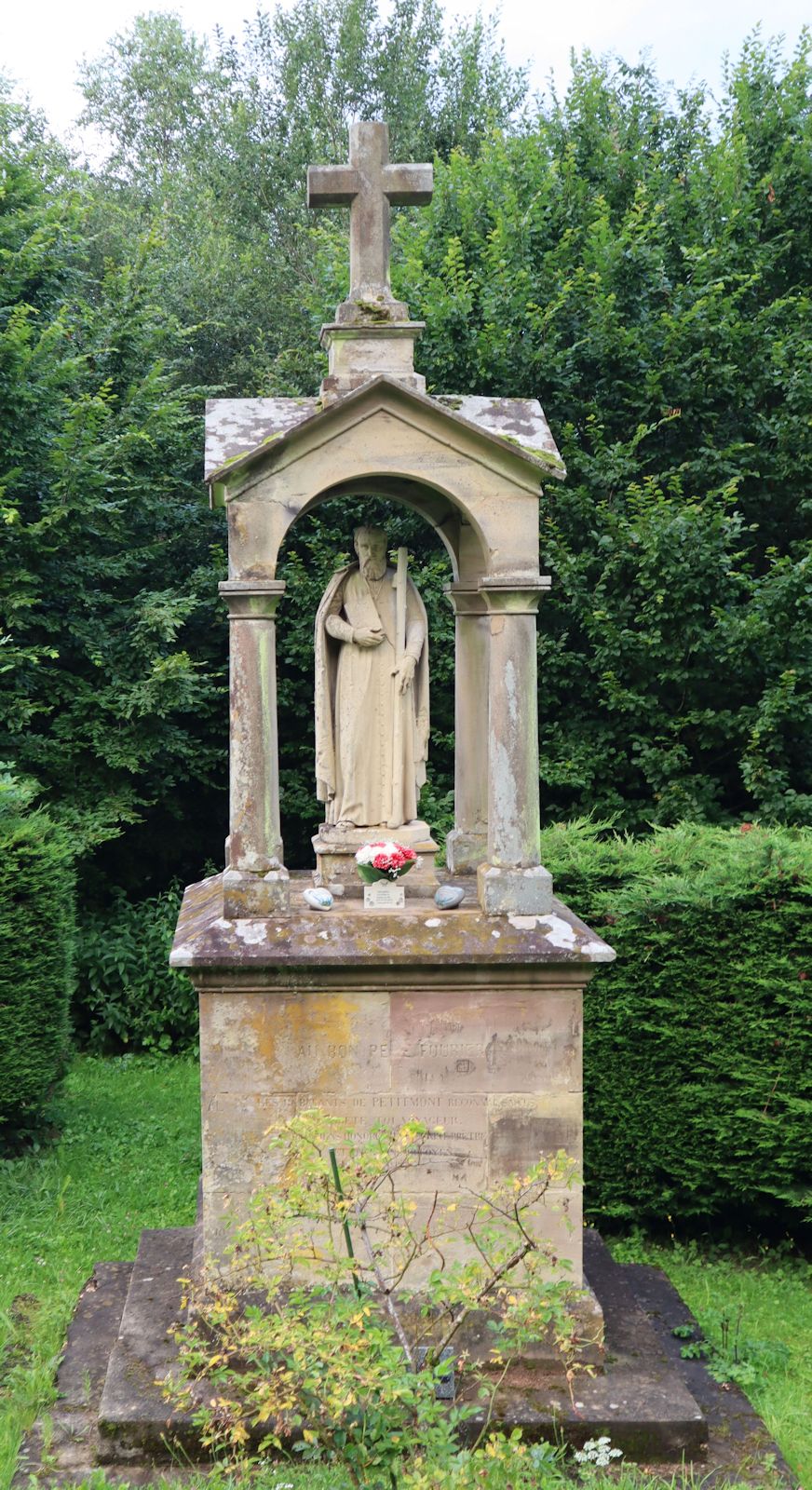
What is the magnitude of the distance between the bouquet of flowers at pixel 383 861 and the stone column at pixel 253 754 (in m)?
0.32

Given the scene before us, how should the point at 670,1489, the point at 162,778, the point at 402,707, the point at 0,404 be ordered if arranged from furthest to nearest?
1. the point at 162,778
2. the point at 0,404
3. the point at 402,707
4. the point at 670,1489

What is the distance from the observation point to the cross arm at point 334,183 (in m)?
5.45

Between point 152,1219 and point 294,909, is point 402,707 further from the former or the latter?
point 152,1219

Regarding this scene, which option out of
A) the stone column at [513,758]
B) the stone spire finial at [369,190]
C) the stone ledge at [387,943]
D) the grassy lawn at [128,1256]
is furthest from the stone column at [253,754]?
the grassy lawn at [128,1256]

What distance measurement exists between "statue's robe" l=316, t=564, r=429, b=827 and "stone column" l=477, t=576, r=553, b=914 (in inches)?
24.1

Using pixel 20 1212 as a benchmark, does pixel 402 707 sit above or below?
above

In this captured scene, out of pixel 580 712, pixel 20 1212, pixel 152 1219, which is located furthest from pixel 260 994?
pixel 580 712

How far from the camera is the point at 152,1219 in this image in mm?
7117

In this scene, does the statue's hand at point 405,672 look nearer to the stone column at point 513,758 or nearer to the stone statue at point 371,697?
the stone statue at point 371,697

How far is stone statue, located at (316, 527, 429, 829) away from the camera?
5742 mm

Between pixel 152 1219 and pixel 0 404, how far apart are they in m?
6.41

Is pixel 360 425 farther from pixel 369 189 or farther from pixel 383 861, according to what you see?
pixel 383 861

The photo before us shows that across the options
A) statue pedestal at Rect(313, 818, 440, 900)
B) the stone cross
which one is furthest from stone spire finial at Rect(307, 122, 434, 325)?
statue pedestal at Rect(313, 818, 440, 900)

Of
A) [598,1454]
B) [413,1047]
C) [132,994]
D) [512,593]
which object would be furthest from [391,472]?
[132,994]
